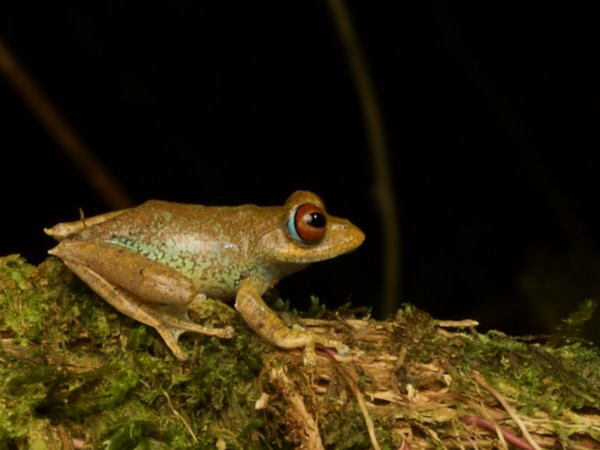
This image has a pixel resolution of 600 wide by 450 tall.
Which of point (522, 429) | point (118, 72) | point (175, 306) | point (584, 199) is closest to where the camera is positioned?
point (522, 429)

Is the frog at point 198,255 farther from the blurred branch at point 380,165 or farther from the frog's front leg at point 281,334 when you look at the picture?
the blurred branch at point 380,165

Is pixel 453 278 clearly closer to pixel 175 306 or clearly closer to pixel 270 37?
pixel 270 37

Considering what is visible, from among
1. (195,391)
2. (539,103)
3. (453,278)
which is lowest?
(195,391)

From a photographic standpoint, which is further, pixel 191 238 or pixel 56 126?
pixel 56 126

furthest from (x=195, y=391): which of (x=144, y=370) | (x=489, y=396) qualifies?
(x=489, y=396)

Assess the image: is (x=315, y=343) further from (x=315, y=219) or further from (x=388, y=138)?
(x=388, y=138)

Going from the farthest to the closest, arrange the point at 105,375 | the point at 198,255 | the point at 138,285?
1. the point at 198,255
2. the point at 138,285
3. the point at 105,375

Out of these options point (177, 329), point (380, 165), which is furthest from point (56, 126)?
point (177, 329)

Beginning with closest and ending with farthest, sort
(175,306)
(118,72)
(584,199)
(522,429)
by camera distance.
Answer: (522,429)
(175,306)
(118,72)
(584,199)
